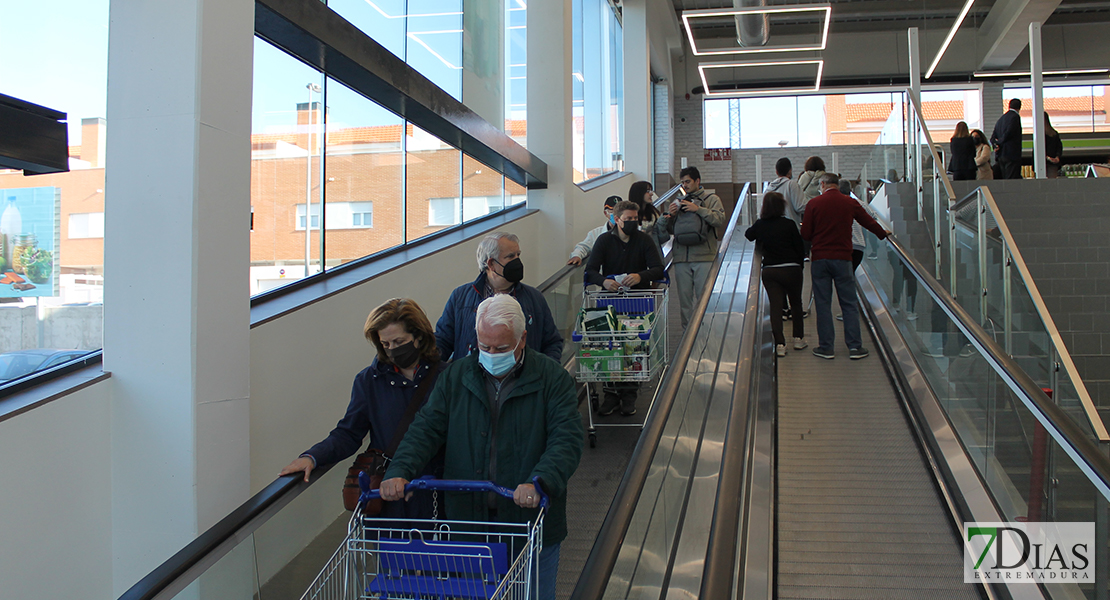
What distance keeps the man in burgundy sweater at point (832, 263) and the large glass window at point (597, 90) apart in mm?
6945

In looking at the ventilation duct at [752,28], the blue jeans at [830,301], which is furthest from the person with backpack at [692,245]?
the ventilation duct at [752,28]

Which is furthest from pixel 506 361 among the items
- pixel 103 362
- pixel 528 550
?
pixel 103 362

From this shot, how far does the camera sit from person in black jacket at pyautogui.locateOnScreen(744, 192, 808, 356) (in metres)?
7.04

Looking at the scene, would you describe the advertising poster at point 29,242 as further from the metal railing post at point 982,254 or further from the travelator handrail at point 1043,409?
the metal railing post at point 982,254

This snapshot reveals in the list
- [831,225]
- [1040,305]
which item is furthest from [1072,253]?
[1040,305]

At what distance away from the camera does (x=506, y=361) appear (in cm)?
266

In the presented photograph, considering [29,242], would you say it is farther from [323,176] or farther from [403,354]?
[323,176]

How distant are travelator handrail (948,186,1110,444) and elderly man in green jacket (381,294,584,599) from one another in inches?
118

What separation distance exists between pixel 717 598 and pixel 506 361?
Result: 1093 millimetres

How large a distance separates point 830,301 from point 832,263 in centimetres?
35

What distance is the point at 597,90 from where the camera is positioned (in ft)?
54.1

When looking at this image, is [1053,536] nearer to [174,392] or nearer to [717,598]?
[717,598]

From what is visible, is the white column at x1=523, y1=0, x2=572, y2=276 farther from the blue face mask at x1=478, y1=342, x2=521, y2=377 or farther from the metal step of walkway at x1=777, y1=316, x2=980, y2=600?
the blue face mask at x1=478, y1=342, x2=521, y2=377

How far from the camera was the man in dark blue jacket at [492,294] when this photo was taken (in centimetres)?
382
